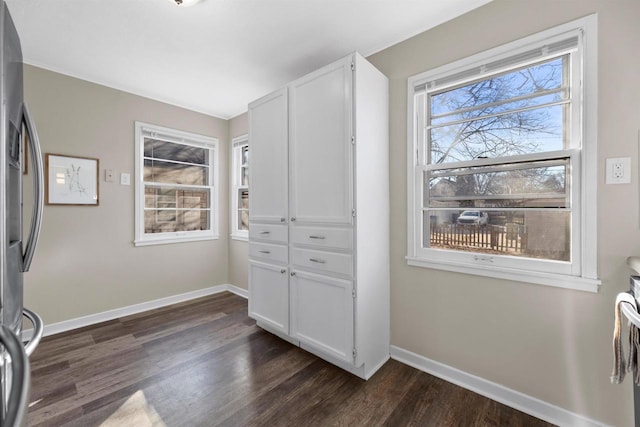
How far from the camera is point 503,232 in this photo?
177 cm

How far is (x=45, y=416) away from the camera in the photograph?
161 cm

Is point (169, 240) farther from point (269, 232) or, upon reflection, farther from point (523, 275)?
point (523, 275)

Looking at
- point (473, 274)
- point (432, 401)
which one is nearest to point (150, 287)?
point (432, 401)

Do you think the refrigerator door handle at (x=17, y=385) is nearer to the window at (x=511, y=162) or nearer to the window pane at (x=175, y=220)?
the window at (x=511, y=162)

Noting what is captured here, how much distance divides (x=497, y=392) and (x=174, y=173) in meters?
3.93

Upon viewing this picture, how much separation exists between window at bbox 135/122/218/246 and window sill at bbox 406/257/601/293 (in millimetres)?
2999

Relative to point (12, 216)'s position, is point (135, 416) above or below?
below

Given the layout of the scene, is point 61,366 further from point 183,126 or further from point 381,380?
point 183,126

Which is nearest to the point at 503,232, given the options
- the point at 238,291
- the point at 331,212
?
the point at 331,212

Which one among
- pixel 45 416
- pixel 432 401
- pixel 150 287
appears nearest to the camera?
pixel 45 416

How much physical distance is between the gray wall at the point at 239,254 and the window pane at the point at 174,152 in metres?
0.52

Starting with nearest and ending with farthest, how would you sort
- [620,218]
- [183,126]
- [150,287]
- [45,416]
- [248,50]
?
[620,218]
[45,416]
[248,50]
[150,287]
[183,126]

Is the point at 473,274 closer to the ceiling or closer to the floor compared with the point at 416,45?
closer to the floor

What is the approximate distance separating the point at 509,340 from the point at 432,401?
62 cm
